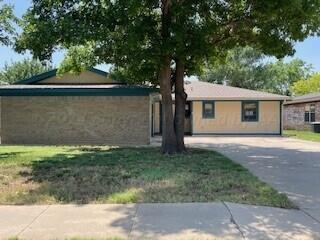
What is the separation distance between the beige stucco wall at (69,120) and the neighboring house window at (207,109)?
969 cm

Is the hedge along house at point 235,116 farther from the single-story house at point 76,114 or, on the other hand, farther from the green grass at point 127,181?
the green grass at point 127,181

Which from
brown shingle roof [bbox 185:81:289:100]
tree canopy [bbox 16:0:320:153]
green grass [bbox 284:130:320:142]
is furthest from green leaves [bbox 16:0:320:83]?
brown shingle roof [bbox 185:81:289:100]

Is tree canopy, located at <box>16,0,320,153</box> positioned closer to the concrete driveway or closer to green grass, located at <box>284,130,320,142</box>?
the concrete driveway

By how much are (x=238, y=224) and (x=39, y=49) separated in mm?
10029

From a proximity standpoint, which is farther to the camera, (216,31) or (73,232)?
(216,31)

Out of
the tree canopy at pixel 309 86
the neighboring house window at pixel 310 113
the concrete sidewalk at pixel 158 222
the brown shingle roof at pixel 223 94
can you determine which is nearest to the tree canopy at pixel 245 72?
the tree canopy at pixel 309 86

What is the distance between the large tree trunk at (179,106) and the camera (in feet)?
57.0

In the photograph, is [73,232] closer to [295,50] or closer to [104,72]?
[295,50]

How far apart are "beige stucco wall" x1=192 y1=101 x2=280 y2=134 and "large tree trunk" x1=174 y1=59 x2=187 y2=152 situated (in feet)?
42.9

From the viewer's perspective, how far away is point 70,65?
1994 centimetres

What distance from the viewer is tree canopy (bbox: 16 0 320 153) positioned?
14188mm

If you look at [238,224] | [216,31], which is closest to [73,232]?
[238,224]

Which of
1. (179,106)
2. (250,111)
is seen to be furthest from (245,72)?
(179,106)

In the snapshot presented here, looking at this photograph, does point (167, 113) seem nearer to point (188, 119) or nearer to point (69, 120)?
point (69, 120)
